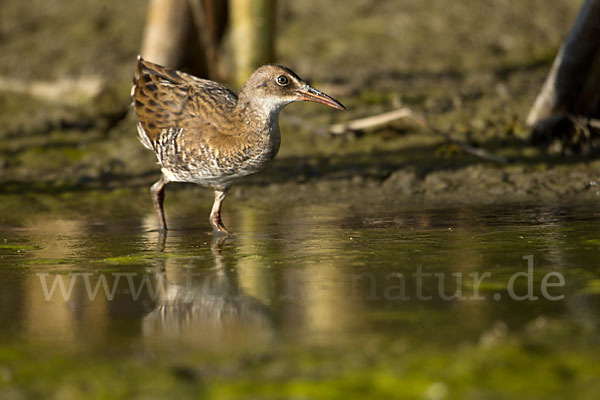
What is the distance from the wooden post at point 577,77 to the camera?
9219mm

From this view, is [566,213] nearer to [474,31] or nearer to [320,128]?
[320,128]

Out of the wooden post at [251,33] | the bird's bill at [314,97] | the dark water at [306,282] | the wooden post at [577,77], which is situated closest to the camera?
the dark water at [306,282]

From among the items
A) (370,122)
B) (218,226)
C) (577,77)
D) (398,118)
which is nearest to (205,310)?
(218,226)

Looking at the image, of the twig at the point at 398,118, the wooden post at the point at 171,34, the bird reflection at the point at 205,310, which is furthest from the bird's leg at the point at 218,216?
the wooden post at the point at 171,34

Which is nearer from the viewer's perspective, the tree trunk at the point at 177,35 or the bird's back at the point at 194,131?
the bird's back at the point at 194,131

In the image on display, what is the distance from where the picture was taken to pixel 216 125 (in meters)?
7.29

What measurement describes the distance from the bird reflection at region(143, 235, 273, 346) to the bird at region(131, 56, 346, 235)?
145 centimetres

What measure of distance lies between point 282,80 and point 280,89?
2.7 inches

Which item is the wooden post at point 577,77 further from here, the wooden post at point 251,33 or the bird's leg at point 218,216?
the bird's leg at point 218,216

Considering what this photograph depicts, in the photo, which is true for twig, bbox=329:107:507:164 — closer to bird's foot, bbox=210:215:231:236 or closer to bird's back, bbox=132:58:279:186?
bird's back, bbox=132:58:279:186

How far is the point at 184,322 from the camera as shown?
14.9ft

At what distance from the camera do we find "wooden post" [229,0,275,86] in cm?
1125

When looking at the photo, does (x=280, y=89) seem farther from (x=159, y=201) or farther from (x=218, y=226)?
(x=159, y=201)

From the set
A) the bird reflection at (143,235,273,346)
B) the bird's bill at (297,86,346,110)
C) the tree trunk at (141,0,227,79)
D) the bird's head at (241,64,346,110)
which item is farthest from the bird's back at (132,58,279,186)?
the tree trunk at (141,0,227,79)
